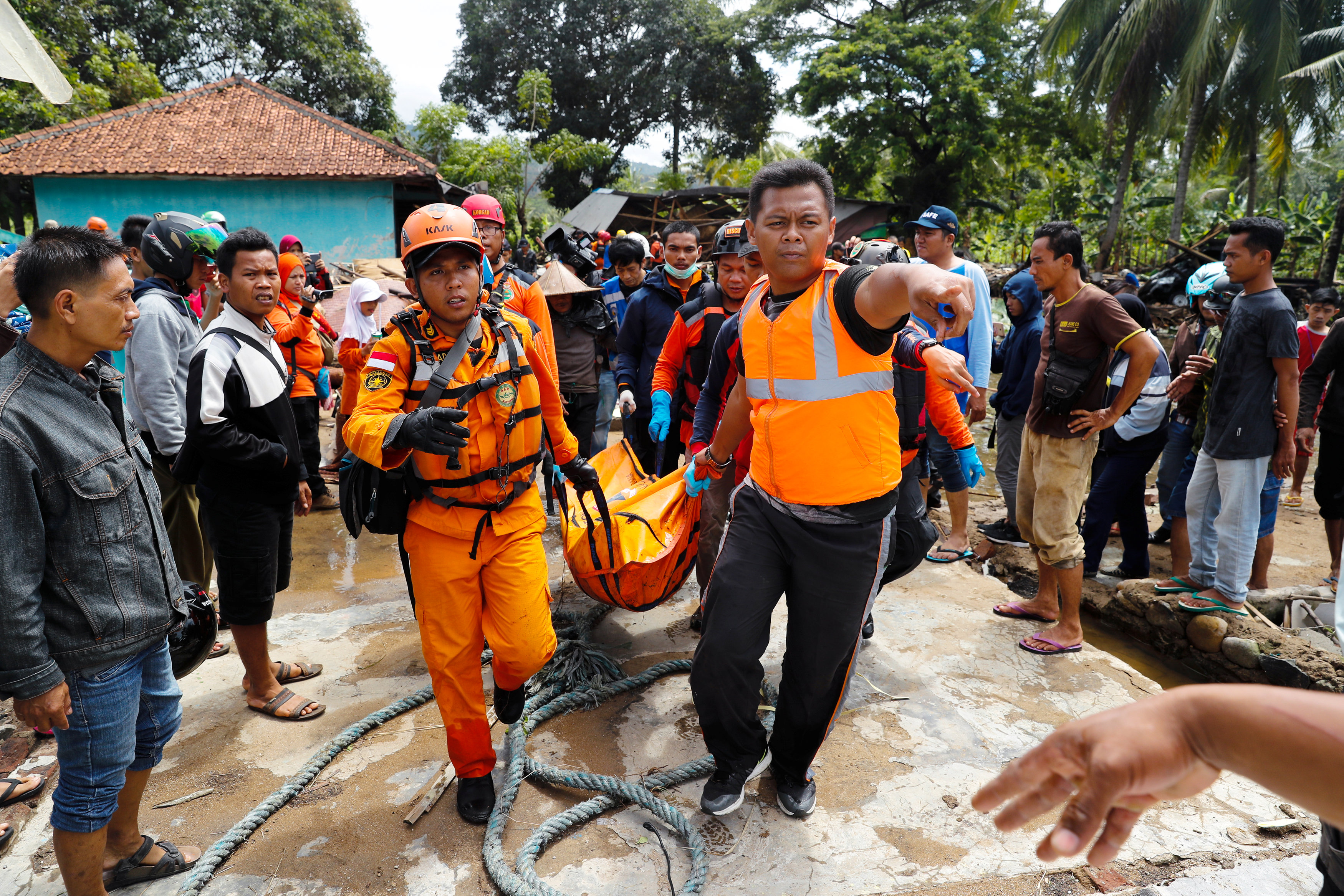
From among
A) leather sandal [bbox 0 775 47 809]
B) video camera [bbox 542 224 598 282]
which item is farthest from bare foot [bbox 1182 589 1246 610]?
leather sandal [bbox 0 775 47 809]

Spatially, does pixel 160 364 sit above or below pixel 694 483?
above

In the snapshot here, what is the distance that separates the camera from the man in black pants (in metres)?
3.05

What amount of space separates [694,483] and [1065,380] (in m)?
2.13

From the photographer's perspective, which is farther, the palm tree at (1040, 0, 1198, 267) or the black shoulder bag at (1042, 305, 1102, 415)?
the palm tree at (1040, 0, 1198, 267)

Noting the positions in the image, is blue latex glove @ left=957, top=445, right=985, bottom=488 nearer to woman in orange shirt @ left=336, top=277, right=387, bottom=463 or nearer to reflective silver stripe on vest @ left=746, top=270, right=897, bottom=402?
reflective silver stripe on vest @ left=746, top=270, right=897, bottom=402

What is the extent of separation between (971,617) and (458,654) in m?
2.91

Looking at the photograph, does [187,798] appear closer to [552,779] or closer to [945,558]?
[552,779]

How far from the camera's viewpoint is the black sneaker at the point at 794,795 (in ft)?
8.91

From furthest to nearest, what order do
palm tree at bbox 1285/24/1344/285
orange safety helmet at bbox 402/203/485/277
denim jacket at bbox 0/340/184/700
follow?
palm tree at bbox 1285/24/1344/285, orange safety helmet at bbox 402/203/485/277, denim jacket at bbox 0/340/184/700

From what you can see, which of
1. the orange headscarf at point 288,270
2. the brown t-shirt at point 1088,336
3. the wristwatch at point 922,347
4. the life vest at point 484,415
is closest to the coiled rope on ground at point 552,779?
the life vest at point 484,415

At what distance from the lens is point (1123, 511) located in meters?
5.28

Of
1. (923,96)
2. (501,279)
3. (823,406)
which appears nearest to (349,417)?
(501,279)

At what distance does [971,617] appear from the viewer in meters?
4.29

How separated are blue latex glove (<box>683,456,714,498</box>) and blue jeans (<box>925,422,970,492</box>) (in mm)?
1680
